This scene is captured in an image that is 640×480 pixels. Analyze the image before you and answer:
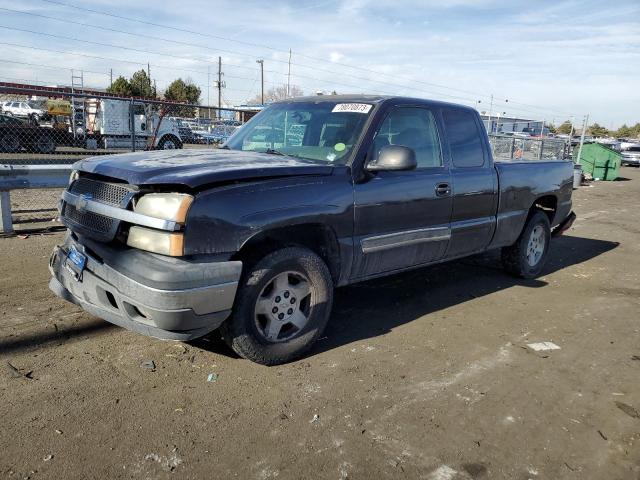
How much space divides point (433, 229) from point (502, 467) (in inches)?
91.6

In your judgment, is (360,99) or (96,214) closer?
(96,214)

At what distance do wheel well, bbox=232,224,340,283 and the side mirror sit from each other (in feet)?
2.11

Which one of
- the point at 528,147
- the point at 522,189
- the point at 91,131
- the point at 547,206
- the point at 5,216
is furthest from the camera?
the point at 91,131

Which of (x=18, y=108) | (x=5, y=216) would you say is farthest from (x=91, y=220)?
(x=18, y=108)

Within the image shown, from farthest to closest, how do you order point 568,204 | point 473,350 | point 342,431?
1. point 568,204
2. point 473,350
3. point 342,431

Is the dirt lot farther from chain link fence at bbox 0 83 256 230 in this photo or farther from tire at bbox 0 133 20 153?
tire at bbox 0 133 20 153

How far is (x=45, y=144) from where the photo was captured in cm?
2161

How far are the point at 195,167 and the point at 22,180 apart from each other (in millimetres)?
4777

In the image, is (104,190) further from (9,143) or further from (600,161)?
(600,161)

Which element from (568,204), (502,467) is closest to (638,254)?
(568,204)

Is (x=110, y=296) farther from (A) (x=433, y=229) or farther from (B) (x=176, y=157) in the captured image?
(A) (x=433, y=229)

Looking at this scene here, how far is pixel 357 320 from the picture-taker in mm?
4633

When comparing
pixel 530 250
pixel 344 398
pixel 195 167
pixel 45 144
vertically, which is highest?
pixel 195 167

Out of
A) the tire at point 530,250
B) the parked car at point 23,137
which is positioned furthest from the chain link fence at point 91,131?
the tire at point 530,250
